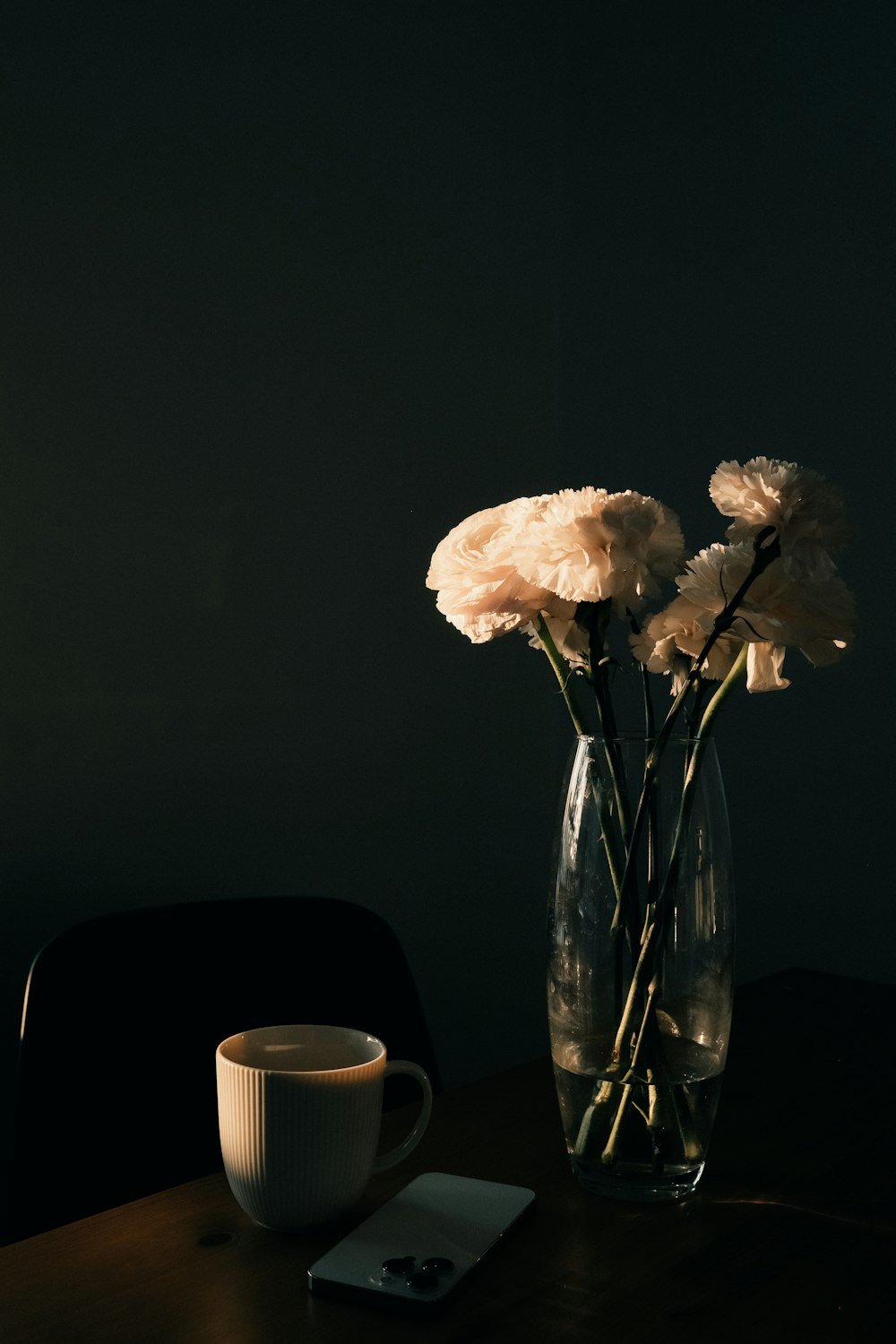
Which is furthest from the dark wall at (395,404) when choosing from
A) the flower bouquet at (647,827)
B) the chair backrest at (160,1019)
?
the flower bouquet at (647,827)

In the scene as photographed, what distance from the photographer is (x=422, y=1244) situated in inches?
27.3

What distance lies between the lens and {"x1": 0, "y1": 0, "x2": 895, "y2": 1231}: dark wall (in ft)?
4.81

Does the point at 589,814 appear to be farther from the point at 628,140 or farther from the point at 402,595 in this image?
the point at 628,140

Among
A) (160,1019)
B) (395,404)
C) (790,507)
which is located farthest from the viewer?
(395,404)

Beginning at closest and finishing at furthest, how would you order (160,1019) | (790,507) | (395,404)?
1. (790,507)
2. (160,1019)
3. (395,404)

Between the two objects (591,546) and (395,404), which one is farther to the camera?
(395,404)

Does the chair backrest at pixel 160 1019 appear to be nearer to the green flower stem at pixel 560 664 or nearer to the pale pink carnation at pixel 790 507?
the green flower stem at pixel 560 664

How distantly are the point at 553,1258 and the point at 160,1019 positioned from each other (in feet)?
1.73

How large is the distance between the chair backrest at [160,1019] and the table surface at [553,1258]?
273 mm

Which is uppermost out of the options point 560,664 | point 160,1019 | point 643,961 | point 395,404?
point 395,404

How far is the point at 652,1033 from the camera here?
2.45 feet

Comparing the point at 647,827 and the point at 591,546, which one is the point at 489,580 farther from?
the point at 647,827

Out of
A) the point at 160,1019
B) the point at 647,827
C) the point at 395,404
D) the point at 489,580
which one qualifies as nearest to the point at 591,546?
the point at 489,580

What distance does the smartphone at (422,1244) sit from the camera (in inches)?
25.3
